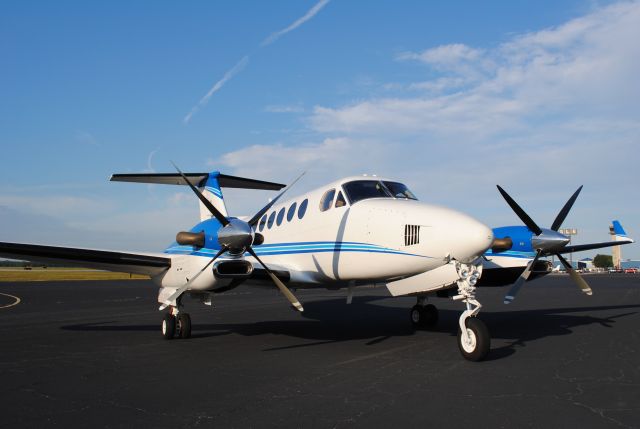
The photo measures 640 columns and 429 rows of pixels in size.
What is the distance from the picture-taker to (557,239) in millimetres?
10719

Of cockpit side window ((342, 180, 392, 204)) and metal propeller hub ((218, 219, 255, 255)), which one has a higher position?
cockpit side window ((342, 180, 392, 204))

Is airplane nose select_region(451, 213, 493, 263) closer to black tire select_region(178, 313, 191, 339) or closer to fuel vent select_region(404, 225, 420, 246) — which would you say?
fuel vent select_region(404, 225, 420, 246)

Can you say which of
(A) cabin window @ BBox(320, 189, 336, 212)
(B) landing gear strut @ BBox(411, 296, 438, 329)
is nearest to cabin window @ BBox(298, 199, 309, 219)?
(A) cabin window @ BBox(320, 189, 336, 212)

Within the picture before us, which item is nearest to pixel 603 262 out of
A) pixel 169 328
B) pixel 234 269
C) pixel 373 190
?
pixel 373 190

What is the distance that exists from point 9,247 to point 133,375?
16.2 ft

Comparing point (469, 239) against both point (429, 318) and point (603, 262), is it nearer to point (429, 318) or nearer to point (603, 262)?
point (429, 318)

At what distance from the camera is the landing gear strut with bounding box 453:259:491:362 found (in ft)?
26.6

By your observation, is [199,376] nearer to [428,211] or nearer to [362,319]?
[428,211]

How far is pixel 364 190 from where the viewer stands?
1027 centimetres

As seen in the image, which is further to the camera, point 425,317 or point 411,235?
point 425,317

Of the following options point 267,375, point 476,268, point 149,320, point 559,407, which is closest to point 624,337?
point 476,268

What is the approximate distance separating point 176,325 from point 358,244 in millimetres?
5072

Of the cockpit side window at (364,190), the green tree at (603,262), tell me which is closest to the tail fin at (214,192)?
the cockpit side window at (364,190)

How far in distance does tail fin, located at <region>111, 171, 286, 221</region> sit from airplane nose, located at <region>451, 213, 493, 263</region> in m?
6.28
